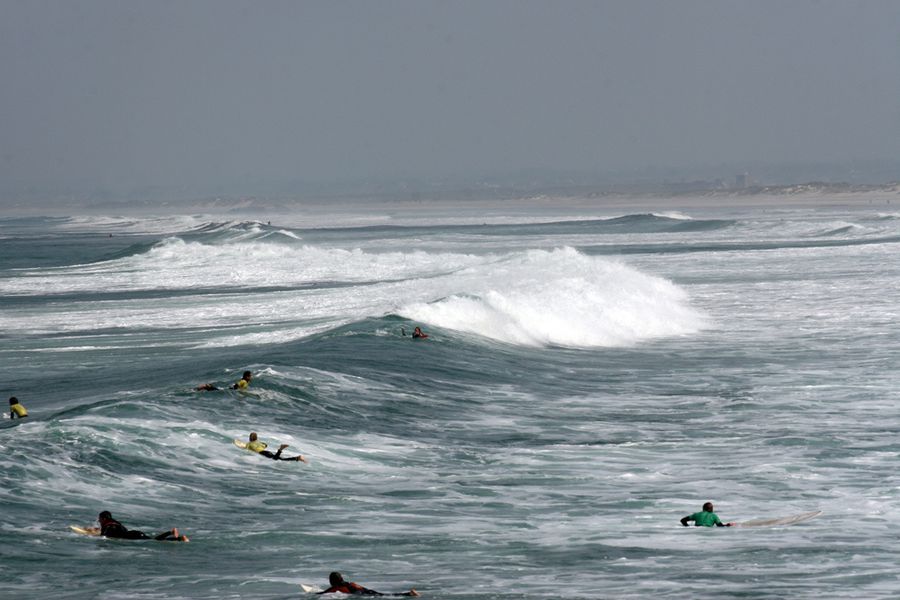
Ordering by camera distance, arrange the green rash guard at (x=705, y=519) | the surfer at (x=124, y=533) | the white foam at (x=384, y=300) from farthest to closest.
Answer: the white foam at (x=384, y=300) < the green rash guard at (x=705, y=519) < the surfer at (x=124, y=533)

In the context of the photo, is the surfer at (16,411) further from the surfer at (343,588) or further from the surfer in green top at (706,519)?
the surfer in green top at (706,519)

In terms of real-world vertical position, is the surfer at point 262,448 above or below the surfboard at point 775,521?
above

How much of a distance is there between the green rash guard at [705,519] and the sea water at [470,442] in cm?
15

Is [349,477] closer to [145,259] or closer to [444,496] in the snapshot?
[444,496]

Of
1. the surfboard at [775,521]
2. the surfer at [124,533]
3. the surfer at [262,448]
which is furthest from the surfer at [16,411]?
the surfboard at [775,521]

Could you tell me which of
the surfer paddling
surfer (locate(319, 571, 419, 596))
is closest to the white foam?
the surfer paddling

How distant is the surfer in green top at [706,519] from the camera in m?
17.1

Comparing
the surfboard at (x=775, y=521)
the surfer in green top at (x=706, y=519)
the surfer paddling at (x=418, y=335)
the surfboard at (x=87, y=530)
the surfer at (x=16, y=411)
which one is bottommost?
the surfboard at (x=775, y=521)

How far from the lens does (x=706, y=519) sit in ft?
56.2

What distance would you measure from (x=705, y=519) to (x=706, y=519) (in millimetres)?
18

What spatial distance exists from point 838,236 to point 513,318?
59034mm

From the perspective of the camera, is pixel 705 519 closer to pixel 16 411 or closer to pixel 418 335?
pixel 16 411

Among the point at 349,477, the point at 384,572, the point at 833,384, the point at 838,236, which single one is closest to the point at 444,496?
the point at 349,477

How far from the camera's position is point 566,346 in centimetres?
3762
